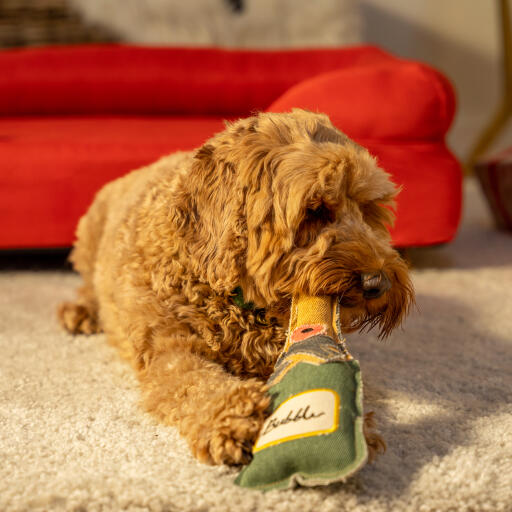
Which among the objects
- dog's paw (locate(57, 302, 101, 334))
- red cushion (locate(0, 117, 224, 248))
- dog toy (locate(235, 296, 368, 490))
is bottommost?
dog's paw (locate(57, 302, 101, 334))

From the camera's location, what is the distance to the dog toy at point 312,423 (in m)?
1.25

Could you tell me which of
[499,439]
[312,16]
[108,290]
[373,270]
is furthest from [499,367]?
[312,16]

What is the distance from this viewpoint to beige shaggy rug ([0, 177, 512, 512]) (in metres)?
1.30

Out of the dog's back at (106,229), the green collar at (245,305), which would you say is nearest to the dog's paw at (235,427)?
the green collar at (245,305)

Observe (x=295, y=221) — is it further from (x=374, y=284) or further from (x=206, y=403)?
(x=206, y=403)

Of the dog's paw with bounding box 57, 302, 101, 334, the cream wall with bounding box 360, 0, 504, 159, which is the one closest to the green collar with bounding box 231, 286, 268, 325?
the dog's paw with bounding box 57, 302, 101, 334

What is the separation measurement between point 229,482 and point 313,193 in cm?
75

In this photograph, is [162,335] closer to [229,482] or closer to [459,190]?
[229,482]

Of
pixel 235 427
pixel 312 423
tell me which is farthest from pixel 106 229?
pixel 312 423

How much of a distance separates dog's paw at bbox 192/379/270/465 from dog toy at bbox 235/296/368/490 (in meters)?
0.03

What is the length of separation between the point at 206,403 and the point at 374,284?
1.70 feet

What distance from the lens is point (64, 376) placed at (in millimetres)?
2059

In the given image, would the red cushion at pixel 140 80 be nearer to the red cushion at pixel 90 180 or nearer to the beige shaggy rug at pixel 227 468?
the red cushion at pixel 90 180

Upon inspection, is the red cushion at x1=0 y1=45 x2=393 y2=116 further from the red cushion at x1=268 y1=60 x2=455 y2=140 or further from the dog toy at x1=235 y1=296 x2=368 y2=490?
→ the dog toy at x1=235 y1=296 x2=368 y2=490
